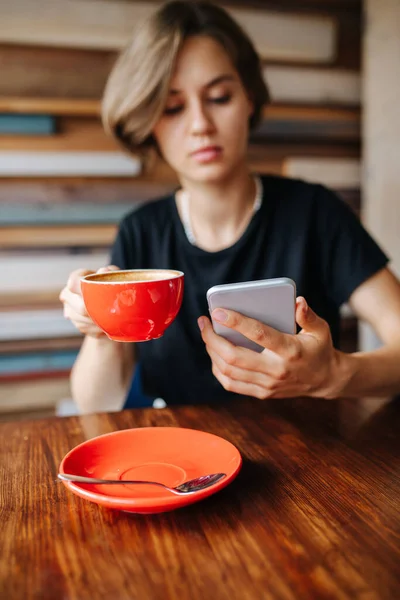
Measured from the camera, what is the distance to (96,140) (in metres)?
2.37

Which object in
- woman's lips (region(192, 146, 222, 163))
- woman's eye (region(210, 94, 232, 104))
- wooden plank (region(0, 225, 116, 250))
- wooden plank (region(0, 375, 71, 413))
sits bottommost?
wooden plank (region(0, 375, 71, 413))

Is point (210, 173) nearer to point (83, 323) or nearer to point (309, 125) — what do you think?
point (83, 323)

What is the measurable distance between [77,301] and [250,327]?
373mm

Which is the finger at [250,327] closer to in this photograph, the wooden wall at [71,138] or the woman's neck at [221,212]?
the woman's neck at [221,212]

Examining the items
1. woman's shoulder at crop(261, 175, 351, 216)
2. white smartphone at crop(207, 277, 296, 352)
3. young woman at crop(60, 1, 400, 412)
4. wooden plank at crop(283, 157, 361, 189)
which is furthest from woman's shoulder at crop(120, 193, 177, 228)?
wooden plank at crop(283, 157, 361, 189)

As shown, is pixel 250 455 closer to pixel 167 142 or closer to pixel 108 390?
pixel 108 390

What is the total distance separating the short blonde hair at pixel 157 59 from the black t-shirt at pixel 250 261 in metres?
0.32

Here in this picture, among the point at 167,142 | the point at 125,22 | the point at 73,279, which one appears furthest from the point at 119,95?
the point at 125,22

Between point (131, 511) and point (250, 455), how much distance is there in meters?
0.27

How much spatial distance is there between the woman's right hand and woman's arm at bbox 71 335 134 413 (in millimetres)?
233

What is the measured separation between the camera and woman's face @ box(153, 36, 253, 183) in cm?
145

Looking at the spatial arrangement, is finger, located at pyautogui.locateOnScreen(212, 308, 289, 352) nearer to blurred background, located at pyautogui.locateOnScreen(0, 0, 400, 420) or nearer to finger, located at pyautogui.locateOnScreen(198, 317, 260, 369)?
finger, located at pyautogui.locateOnScreen(198, 317, 260, 369)

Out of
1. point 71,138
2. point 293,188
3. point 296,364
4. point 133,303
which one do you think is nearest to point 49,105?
point 71,138

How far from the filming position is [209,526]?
70 cm
